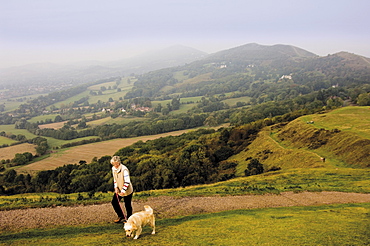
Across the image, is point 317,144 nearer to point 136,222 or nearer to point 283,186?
point 283,186

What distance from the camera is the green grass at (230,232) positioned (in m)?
10.6

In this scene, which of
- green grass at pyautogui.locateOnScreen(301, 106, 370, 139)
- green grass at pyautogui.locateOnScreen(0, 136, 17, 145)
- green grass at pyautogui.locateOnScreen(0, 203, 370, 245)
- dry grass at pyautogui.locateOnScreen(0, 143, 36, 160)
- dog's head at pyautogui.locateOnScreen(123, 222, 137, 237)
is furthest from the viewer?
green grass at pyautogui.locateOnScreen(0, 136, 17, 145)

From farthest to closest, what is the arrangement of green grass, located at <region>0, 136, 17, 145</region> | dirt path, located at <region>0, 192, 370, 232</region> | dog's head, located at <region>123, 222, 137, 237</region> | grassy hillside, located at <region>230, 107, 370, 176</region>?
green grass, located at <region>0, 136, 17, 145</region>
grassy hillside, located at <region>230, 107, 370, 176</region>
dirt path, located at <region>0, 192, 370, 232</region>
dog's head, located at <region>123, 222, 137, 237</region>

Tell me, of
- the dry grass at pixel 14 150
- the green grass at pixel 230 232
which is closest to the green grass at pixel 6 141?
the dry grass at pixel 14 150

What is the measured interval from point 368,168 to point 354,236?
29116 mm

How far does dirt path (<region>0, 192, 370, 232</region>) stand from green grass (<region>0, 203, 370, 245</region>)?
1267 millimetres

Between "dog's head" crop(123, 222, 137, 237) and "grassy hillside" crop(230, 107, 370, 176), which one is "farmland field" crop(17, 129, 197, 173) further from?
"dog's head" crop(123, 222, 137, 237)

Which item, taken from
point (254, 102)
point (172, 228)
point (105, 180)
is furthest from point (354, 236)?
point (254, 102)

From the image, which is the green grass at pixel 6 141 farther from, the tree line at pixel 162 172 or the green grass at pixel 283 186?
the green grass at pixel 283 186

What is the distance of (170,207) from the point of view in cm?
1756

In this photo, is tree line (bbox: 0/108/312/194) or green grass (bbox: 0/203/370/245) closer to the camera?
green grass (bbox: 0/203/370/245)

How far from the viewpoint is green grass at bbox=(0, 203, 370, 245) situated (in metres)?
10.6

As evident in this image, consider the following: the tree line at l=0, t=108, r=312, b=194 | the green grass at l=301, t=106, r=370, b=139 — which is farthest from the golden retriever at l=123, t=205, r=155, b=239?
the green grass at l=301, t=106, r=370, b=139

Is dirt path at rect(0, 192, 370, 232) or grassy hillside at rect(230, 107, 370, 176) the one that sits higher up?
dirt path at rect(0, 192, 370, 232)
